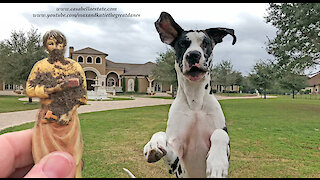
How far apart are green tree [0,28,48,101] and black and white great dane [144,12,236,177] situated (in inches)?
731

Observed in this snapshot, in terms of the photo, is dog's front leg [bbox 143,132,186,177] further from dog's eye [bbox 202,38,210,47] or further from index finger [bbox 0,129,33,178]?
index finger [bbox 0,129,33,178]

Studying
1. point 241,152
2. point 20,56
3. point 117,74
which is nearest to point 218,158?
point 241,152

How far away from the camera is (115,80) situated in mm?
43531

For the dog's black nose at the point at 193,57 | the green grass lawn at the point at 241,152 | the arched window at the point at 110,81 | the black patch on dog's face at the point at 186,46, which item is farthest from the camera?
the arched window at the point at 110,81

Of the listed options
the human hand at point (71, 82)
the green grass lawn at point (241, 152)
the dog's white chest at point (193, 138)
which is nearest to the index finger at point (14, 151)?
the human hand at point (71, 82)

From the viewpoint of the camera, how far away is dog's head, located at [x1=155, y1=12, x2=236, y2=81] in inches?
A: 65.6

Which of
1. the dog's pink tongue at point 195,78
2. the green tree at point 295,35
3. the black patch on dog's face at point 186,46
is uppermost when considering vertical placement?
the green tree at point 295,35

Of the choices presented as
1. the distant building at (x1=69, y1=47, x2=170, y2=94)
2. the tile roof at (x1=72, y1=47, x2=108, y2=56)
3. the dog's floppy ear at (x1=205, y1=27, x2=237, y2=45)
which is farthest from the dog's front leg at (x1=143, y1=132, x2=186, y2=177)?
the distant building at (x1=69, y1=47, x2=170, y2=94)

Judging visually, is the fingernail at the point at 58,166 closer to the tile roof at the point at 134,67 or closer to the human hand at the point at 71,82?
the human hand at the point at 71,82

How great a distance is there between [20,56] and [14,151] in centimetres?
1948

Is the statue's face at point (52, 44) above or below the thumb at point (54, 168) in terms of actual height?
above

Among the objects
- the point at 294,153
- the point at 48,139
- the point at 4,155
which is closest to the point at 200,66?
the point at 48,139

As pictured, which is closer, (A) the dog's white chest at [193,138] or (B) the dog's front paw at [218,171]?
(B) the dog's front paw at [218,171]

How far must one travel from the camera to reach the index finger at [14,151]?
182cm
